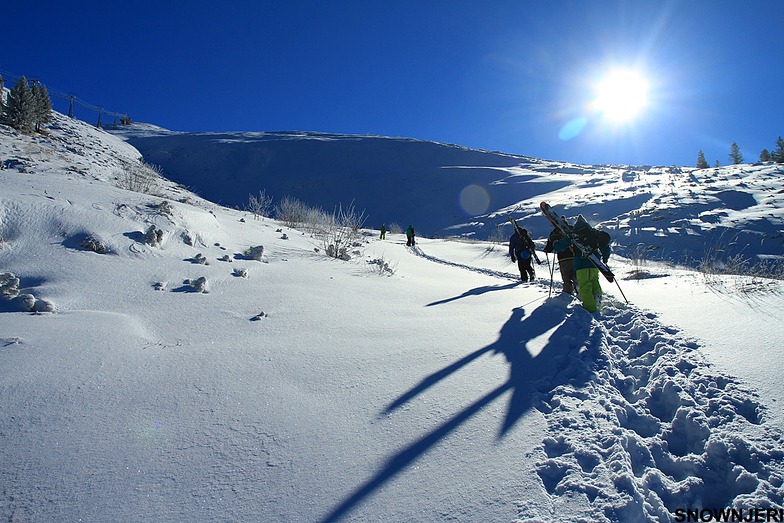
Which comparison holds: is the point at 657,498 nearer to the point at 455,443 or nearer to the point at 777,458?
the point at 777,458

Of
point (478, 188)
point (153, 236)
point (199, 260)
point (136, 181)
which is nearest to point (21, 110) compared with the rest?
point (136, 181)

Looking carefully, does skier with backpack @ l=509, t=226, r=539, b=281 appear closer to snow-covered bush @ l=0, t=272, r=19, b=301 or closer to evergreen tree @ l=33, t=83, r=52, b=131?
snow-covered bush @ l=0, t=272, r=19, b=301

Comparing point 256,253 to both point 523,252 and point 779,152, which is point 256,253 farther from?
point 779,152

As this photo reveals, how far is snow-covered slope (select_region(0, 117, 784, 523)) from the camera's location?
1.52 meters

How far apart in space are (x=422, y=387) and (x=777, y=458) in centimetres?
178

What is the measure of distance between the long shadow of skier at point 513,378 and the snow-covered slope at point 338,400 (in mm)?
15

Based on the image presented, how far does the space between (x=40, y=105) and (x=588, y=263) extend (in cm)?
3860

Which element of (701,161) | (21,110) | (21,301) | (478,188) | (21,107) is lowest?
(21,301)

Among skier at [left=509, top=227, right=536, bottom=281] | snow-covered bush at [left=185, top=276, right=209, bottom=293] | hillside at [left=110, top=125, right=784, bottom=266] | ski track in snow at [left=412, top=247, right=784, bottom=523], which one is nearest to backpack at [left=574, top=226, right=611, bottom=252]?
ski track in snow at [left=412, top=247, right=784, bottom=523]

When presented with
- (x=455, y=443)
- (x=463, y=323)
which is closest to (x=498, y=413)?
(x=455, y=443)

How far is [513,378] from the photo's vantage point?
2.72m

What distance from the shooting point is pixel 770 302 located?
387 centimetres

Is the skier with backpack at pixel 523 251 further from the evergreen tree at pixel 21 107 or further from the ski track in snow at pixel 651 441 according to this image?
the evergreen tree at pixel 21 107

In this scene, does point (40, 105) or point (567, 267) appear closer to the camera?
point (567, 267)
